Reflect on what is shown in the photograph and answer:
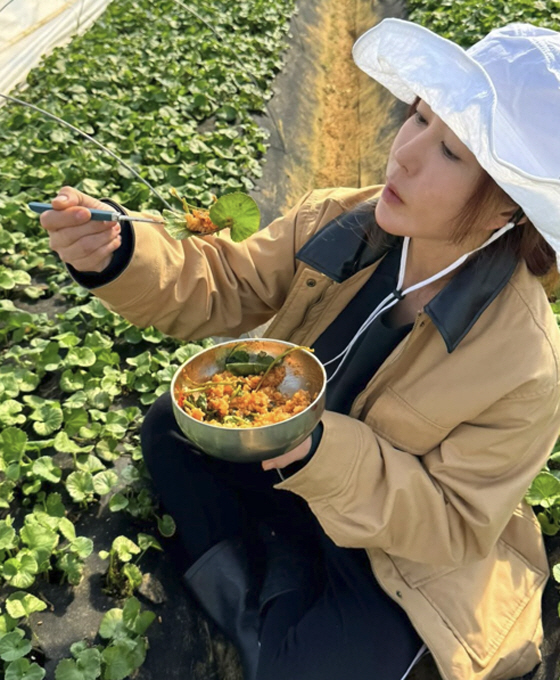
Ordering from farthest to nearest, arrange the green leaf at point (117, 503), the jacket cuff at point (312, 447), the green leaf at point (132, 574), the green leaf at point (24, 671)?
1. the green leaf at point (117, 503)
2. the green leaf at point (132, 574)
3. the green leaf at point (24, 671)
4. the jacket cuff at point (312, 447)

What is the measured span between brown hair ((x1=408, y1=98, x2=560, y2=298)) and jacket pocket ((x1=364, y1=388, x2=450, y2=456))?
369 millimetres

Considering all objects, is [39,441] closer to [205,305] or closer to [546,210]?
[205,305]

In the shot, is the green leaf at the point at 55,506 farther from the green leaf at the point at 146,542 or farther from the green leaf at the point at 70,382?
the green leaf at the point at 70,382

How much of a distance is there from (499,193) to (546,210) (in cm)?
14

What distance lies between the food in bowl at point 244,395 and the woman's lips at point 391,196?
13.6 inches

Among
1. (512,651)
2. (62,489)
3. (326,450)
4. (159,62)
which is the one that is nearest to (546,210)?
(326,450)

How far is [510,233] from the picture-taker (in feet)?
4.41

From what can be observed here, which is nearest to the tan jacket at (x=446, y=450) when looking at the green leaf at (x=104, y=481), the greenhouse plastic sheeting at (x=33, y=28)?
the green leaf at (x=104, y=481)

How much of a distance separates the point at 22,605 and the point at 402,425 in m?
0.93

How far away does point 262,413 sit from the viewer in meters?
1.22

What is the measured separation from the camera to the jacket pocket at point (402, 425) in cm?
142

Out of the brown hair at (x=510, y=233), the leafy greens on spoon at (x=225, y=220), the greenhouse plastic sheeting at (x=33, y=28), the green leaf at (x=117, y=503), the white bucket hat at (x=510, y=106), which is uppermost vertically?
the white bucket hat at (x=510, y=106)

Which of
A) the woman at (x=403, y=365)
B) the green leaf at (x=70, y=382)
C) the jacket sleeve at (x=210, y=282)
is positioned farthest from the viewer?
the green leaf at (x=70, y=382)

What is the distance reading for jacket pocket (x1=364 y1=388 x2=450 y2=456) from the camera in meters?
1.42
